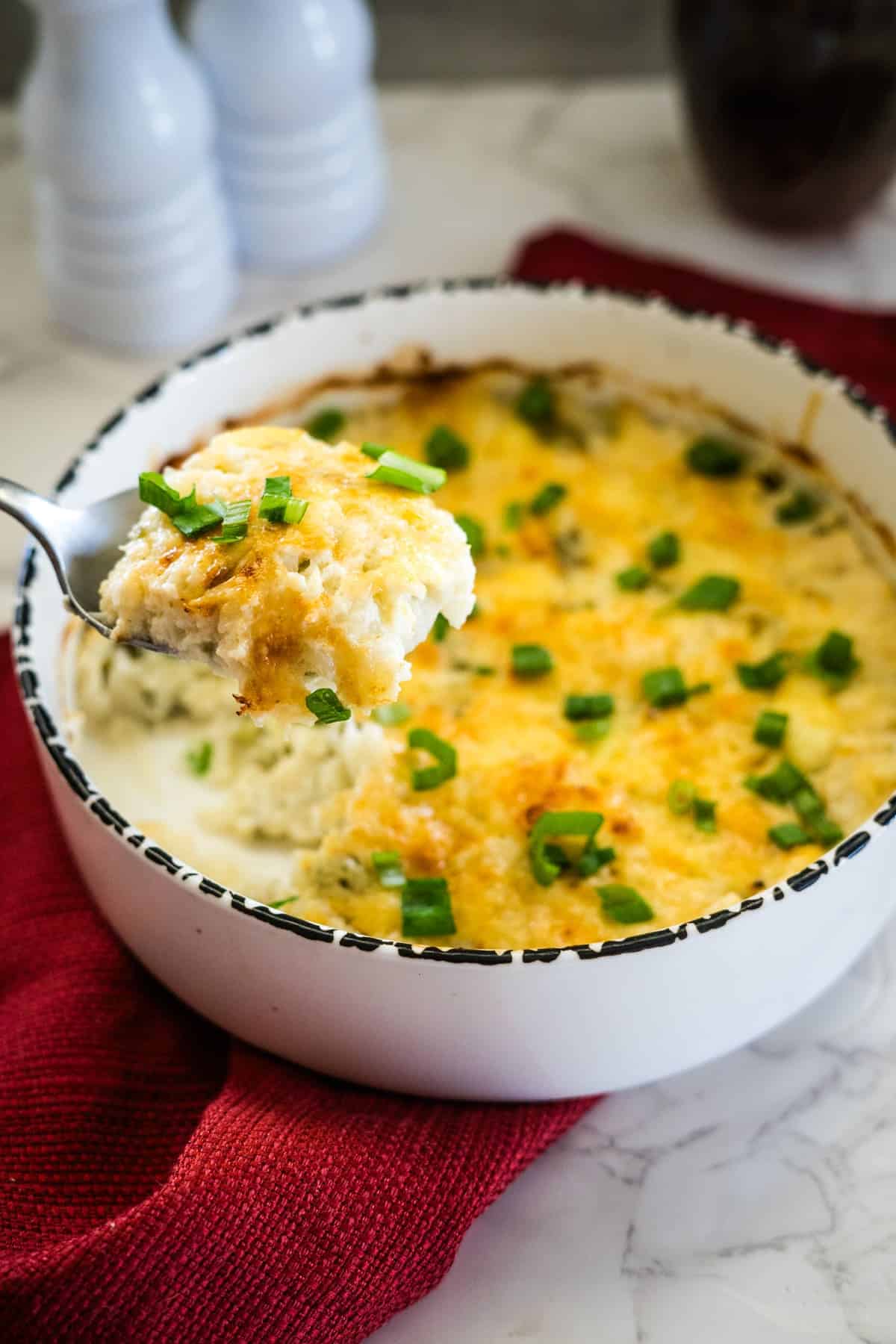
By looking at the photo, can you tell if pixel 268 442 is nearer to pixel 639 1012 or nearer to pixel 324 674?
pixel 324 674

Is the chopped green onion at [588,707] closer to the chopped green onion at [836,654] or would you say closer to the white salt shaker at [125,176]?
the chopped green onion at [836,654]

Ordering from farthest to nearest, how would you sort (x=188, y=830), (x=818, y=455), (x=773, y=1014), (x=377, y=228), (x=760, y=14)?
1. (x=377, y=228)
2. (x=760, y=14)
3. (x=818, y=455)
4. (x=188, y=830)
5. (x=773, y=1014)

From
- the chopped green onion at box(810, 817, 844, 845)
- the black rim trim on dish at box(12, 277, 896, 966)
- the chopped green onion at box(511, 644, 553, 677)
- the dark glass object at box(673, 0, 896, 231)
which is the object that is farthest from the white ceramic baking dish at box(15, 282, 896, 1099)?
the dark glass object at box(673, 0, 896, 231)

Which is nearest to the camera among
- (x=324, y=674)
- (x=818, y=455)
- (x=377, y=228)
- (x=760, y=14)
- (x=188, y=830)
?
(x=324, y=674)

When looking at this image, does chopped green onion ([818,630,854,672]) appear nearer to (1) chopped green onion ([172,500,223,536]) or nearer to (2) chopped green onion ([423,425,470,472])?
(2) chopped green onion ([423,425,470,472])

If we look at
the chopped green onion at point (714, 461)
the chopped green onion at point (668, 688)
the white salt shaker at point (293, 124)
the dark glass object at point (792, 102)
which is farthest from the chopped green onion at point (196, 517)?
the dark glass object at point (792, 102)

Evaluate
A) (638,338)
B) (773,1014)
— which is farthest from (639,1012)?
(638,338)
